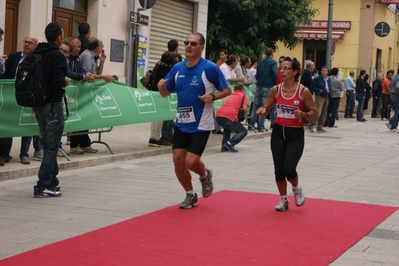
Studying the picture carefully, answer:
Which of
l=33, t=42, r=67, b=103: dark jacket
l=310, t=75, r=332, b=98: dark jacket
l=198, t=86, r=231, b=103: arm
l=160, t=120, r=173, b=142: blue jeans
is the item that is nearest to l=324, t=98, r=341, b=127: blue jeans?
l=310, t=75, r=332, b=98: dark jacket

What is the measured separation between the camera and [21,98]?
9391mm

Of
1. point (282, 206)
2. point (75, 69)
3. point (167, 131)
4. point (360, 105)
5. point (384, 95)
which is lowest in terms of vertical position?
point (282, 206)

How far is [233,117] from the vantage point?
→ 615 inches

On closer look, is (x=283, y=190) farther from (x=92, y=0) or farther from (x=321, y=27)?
(x=321, y=27)

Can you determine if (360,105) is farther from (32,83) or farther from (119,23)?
(32,83)

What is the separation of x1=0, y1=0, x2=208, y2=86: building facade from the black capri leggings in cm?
955

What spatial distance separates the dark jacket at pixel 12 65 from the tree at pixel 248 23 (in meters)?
17.5

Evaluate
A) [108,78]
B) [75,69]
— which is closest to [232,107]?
[108,78]

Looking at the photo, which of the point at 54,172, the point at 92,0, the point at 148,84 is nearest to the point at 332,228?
the point at 54,172

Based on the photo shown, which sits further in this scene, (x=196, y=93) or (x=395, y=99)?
(x=395, y=99)

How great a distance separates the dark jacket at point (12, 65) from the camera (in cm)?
1184

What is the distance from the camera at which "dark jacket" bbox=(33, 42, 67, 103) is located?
9.30 meters

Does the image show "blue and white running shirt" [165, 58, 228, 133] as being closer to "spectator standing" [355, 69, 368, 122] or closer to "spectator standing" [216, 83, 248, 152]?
"spectator standing" [216, 83, 248, 152]

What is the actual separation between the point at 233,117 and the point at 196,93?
6.78 meters
